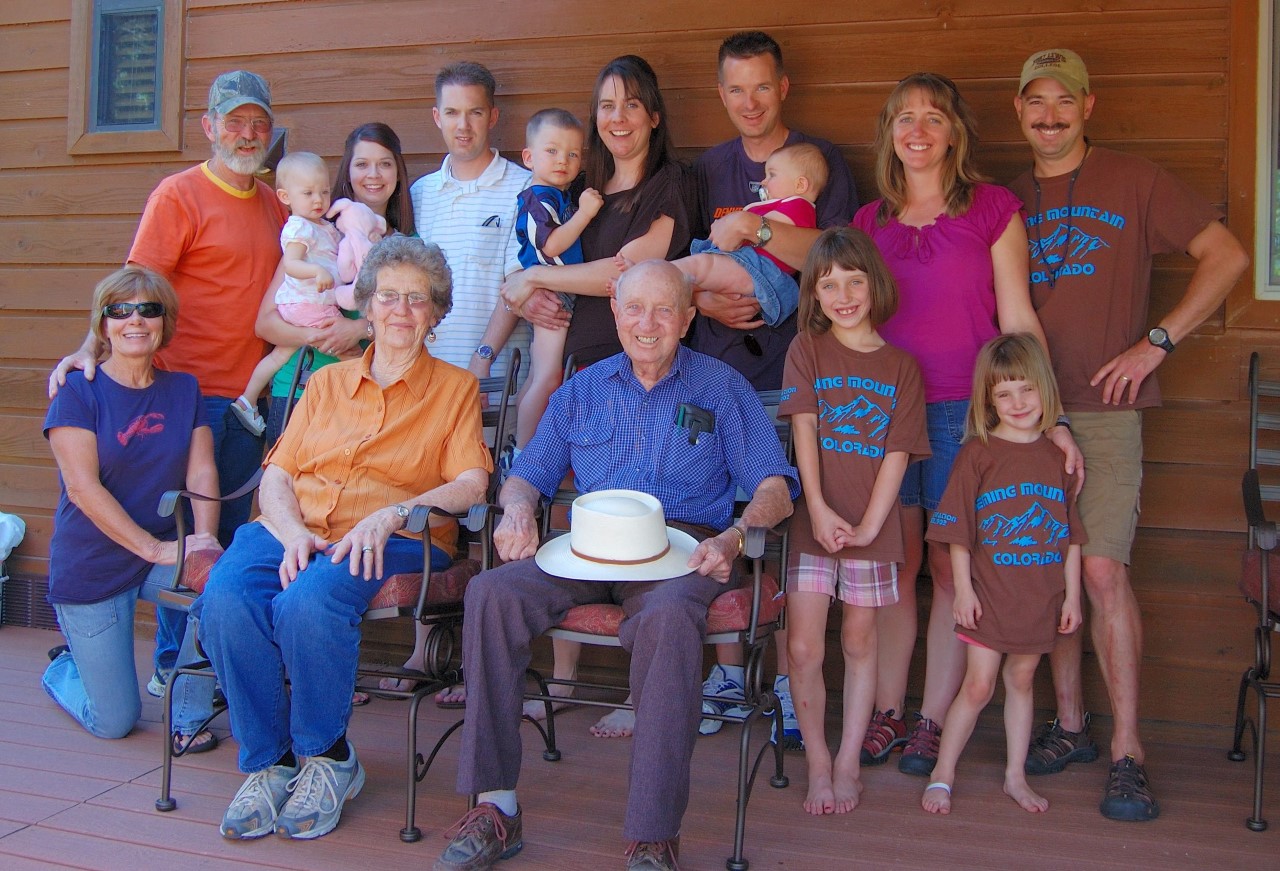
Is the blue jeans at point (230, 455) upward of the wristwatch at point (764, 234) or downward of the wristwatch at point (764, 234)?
downward

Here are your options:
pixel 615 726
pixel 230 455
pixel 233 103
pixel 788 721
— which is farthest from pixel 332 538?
pixel 233 103

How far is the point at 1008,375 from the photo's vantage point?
2.89m

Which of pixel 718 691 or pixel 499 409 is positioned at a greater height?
pixel 499 409

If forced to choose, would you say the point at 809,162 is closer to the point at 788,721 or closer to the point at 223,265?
the point at 788,721

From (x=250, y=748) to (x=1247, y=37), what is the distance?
11.6 ft

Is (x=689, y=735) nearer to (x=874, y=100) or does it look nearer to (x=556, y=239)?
(x=556, y=239)

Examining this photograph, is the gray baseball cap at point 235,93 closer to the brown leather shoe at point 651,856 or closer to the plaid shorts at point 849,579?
the plaid shorts at point 849,579

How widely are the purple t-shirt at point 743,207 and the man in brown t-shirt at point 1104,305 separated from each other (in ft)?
1.91

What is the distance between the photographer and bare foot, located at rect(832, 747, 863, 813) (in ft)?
9.55

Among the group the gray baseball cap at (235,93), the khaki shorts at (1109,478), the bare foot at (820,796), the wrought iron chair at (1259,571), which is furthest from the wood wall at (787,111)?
the bare foot at (820,796)

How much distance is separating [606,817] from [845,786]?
0.64 m

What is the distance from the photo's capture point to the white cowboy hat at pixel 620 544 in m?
2.61

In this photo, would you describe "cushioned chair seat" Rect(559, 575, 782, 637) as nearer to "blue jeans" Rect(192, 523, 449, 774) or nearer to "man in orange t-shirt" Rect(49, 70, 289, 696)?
"blue jeans" Rect(192, 523, 449, 774)

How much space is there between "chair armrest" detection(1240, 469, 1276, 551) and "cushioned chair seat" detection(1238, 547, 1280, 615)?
7 cm
